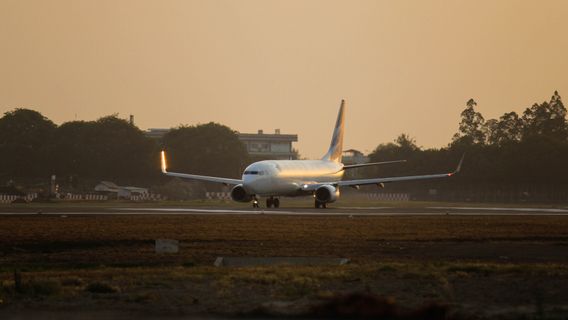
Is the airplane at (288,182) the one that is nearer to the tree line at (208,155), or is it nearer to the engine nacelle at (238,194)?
the engine nacelle at (238,194)

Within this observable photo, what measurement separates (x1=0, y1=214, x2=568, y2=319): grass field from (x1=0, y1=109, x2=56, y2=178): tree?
116m

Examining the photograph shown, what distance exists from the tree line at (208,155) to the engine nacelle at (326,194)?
150 feet

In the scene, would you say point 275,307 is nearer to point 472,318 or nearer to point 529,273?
point 472,318

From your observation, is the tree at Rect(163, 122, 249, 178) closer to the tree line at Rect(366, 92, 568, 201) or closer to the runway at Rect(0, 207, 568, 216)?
the tree line at Rect(366, 92, 568, 201)

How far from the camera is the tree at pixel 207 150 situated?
168000mm

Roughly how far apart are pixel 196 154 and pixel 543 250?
140 metres

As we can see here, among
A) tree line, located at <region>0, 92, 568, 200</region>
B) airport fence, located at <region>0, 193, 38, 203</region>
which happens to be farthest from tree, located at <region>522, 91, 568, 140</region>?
airport fence, located at <region>0, 193, 38, 203</region>

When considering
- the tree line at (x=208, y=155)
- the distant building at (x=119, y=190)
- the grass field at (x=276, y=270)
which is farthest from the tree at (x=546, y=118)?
the grass field at (x=276, y=270)

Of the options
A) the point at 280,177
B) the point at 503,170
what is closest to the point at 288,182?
the point at 280,177

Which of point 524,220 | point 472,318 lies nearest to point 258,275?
point 472,318

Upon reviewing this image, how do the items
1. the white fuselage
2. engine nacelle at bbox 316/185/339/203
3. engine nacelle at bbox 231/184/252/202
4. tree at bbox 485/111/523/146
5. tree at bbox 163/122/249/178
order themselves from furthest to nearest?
tree at bbox 485/111/523/146, tree at bbox 163/122/249/178, engine nacelle at bbox 231/184/252/202, engine nacelle at bbox 316/185/339/203, the white fuselage

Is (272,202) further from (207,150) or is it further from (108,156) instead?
(207,150)

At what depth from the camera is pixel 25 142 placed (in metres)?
167

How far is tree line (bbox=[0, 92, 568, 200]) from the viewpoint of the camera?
129750 mm
